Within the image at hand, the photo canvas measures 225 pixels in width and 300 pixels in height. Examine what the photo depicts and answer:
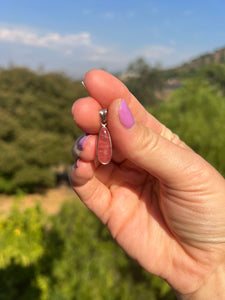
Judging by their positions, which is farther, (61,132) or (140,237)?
(61,132)

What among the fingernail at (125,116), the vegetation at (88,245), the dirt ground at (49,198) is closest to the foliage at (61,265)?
the vegetation at (88,245)

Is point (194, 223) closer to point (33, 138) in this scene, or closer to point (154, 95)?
point (154, 95)

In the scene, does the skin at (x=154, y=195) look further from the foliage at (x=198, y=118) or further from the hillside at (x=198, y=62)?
the hillside at (x=198, y=62)

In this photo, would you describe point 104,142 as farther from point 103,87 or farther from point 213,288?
point 213,288

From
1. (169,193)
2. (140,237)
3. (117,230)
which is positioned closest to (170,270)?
(140,237)

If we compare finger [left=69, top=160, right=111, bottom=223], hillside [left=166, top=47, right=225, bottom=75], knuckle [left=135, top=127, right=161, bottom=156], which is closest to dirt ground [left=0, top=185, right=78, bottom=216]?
hillside [left=166, top=47, right=225, bottom=75]

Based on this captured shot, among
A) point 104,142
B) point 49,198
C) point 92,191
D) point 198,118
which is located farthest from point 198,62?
point 49,198

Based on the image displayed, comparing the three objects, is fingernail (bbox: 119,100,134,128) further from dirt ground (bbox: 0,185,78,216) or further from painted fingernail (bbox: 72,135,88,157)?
dirt ground (bbox: 0,185,78,216)
